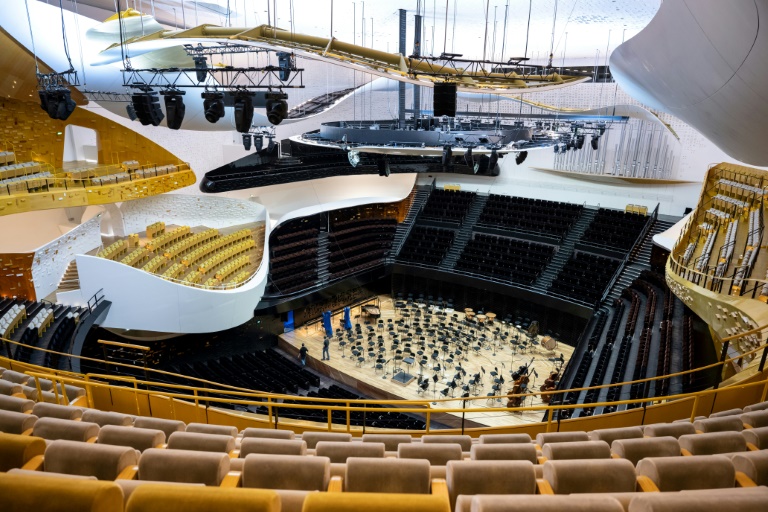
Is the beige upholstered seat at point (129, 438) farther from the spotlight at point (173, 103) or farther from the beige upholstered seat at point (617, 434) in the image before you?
the spotlight at point (173, 103)

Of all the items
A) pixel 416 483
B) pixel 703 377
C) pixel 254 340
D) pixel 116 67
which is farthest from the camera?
pixel 254 340

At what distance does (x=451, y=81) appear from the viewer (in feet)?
30.4

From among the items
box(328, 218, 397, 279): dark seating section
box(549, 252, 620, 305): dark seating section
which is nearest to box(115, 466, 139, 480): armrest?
box(549, 252, 620, 305): dark seating section

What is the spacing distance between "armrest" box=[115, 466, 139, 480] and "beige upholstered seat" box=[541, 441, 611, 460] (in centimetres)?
234

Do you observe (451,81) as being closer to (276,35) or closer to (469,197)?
(276,35)

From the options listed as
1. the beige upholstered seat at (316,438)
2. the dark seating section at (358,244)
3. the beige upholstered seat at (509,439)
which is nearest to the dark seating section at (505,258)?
the dark seating section at (358,244)

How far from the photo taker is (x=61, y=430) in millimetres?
3127

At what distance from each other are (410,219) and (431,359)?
27.4ft

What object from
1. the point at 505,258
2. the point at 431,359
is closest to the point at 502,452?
the point at 431,359

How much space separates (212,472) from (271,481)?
0.98 feet

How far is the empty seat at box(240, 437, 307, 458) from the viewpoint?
3.13 meters

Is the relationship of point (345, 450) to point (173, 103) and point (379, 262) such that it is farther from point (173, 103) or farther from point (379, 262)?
point (379, 262)

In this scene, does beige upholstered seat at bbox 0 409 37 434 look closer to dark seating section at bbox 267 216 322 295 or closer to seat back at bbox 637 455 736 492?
seat back at bbox 637 455 736 492

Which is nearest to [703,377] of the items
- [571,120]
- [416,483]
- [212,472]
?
[416,483]
